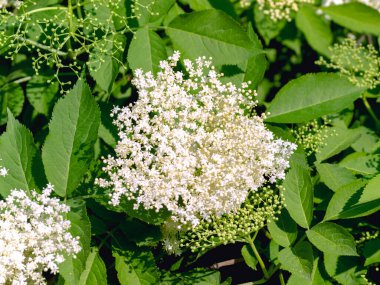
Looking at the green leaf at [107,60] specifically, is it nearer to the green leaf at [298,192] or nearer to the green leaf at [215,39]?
the green leaf at [215,39]

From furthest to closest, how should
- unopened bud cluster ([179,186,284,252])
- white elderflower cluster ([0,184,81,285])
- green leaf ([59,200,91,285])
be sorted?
1. unopened bud cluster ([179,186,284,252])
2. green leaf ([59,200,91,285])
3. white elderflower cluster ([0,184,81,285])

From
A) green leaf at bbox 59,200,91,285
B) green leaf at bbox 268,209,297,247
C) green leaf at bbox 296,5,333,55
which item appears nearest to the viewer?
green leaf at bbox 59,200,91,285

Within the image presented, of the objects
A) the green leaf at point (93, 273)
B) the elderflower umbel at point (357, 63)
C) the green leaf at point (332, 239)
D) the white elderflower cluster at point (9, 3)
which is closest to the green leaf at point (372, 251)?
the green leaf at point (332, 239)

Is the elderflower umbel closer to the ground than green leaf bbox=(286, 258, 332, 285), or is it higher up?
higher up

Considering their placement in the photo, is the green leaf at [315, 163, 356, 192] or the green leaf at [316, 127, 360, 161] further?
the green leaf at [316, 127, 360, 161]

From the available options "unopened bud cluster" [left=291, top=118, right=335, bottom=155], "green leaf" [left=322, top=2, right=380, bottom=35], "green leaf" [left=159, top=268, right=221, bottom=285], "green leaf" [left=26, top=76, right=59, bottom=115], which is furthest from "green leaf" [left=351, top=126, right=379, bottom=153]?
"green leaf" [left=26, top=76, right=59, bottom=115]

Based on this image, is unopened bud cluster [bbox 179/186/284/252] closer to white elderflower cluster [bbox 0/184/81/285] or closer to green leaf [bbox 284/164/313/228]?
green leaf [bbox 284/164/313/228]

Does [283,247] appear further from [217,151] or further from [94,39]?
[94,39]
